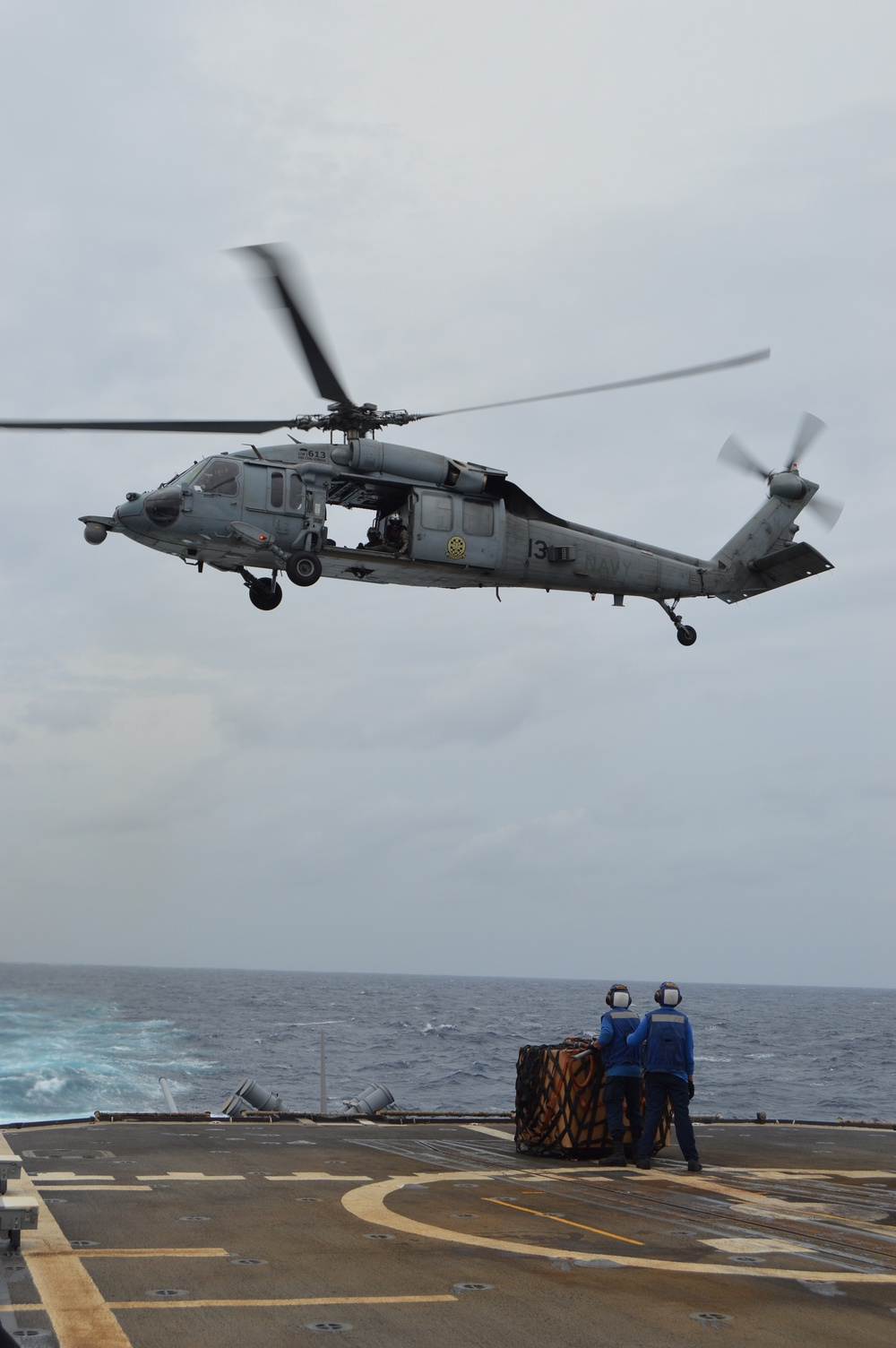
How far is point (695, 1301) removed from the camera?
7160 millimetres

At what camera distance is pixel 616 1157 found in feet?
42.6

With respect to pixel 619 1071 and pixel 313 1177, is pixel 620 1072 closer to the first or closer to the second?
pixel 619 1071

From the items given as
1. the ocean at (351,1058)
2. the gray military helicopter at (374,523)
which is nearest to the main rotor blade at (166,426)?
the gray military helicopter at (374,523)

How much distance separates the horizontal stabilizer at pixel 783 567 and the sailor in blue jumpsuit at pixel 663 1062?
38.5 ft

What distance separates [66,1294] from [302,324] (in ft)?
39.1

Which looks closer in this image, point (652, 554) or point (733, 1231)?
point (733, 1231)

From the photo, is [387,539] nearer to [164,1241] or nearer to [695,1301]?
[164,1241]

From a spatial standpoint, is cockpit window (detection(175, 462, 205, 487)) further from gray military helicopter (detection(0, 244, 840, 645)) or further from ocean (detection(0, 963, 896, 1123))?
ocean (detection(0, 963, 896, 1123))

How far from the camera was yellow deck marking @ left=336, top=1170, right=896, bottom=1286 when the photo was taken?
7.85 meters

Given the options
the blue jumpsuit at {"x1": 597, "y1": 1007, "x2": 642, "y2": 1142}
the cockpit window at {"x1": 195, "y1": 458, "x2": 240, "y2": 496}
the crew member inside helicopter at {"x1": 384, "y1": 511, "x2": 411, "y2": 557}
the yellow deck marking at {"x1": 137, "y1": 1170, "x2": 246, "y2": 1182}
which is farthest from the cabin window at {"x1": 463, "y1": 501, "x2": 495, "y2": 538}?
the yellow deck marking at {"x1": 137, "y1": 1170, "x2": 246, "y2": 1182}

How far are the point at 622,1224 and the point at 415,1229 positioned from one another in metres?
1.64

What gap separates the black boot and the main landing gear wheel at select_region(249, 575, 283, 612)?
9.84 meters

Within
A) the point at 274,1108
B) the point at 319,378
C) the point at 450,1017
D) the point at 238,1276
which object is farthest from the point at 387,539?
the point at 450,1017

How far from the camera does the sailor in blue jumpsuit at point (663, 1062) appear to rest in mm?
12641
